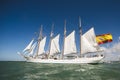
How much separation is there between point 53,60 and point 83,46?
15.9 m

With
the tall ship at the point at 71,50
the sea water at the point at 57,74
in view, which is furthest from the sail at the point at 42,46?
the sea water at the point at 57,74

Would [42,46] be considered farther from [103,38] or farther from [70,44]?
[103,38]

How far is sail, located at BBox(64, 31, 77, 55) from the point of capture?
62350 mm

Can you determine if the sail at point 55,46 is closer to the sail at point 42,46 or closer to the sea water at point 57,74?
the sail at point 42,46

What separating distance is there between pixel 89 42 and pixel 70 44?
8.83m

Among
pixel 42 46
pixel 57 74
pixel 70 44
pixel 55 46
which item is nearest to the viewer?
pixel 57 74

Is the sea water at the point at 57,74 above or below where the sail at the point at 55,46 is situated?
below

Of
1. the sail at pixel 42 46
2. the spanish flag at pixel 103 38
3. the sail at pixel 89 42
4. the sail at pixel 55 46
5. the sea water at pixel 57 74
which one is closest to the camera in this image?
the sea water at pixel 57 74

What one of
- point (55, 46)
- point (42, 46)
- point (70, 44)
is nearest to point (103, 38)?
point (70, 44)

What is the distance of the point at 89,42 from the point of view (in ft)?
194

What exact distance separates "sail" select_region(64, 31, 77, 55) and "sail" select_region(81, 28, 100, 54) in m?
3.98

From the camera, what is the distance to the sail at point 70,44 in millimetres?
62350

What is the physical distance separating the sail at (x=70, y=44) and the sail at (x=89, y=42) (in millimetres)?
3982

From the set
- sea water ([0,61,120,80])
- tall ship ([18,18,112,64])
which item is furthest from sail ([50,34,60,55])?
sea water ([0,61,120,80])
